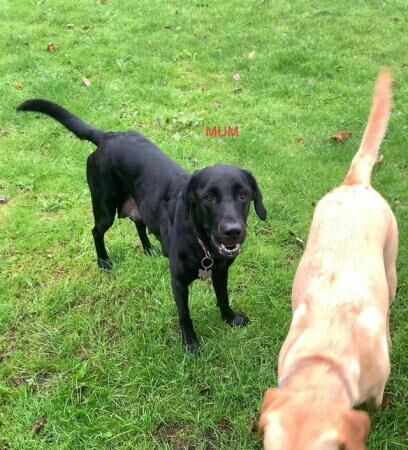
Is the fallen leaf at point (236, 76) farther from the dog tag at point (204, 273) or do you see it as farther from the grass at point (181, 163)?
the dog tag at point (204, 273)

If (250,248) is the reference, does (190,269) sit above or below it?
above

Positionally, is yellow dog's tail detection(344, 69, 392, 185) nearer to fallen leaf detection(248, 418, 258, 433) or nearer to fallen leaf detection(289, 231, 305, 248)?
fallen leaf detection(289, 231, 305, 248)

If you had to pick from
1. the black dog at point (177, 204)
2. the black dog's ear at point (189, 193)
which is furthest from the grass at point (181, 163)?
the black dog's ear at point (189, 193)

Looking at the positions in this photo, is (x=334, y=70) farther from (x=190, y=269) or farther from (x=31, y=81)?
(x=190, y=269)

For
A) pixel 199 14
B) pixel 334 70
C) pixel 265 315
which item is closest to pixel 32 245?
pixel 265 315

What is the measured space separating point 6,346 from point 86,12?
22.8 ft

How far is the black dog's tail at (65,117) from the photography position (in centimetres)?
396

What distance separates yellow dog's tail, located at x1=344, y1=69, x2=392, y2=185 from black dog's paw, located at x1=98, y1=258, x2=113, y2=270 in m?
2.09

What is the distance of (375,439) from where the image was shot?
289cm

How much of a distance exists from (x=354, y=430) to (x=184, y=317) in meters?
1.82

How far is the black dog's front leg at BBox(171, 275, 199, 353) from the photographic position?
134 inches

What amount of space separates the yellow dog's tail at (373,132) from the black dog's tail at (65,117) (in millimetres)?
1943

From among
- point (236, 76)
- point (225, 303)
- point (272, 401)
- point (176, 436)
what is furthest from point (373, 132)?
point (236, 76)

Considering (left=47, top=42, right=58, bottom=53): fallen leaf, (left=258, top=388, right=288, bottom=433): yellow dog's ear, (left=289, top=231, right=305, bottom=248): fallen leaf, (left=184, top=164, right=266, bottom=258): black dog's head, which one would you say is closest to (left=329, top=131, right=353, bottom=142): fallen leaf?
(left=289, top=231, right=305, bottom=248): fallen leaf
